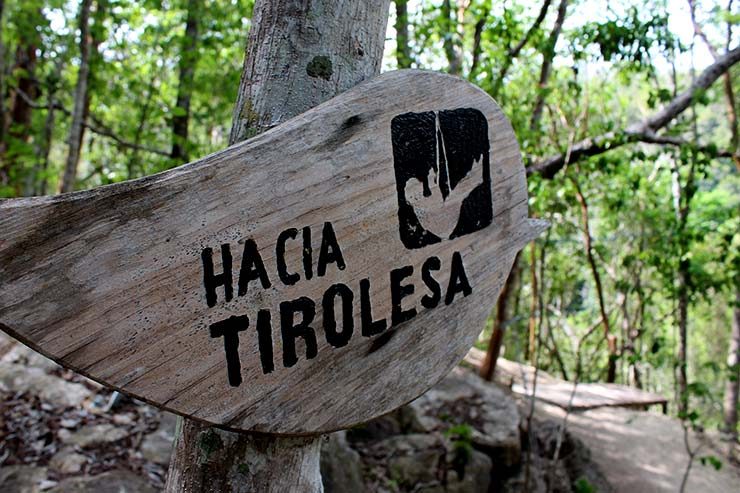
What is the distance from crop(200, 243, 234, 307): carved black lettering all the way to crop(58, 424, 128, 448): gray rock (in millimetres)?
2308

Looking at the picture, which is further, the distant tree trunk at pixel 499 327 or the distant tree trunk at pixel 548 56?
the distant tree trunk at pixel 499 327

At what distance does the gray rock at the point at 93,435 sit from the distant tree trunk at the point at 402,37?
97.2 inches

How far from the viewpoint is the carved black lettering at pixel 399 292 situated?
3.27 ft

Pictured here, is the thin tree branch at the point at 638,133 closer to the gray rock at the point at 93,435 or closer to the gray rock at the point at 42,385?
the gray rock at the point at 93,435

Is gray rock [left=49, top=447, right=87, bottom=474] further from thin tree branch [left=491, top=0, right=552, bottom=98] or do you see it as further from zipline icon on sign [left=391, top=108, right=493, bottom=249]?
thin tree branch [left=491, top=0, right=552, bottom=98]

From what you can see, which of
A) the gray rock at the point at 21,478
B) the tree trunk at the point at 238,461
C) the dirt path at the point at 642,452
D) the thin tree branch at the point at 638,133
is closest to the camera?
the tree trunk at the point at 238,461

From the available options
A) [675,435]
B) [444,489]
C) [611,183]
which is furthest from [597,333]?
[444,489]

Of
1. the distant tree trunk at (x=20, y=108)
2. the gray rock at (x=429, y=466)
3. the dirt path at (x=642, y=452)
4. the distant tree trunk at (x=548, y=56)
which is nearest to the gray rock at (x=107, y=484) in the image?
the gray rock at (x=429, y=466)

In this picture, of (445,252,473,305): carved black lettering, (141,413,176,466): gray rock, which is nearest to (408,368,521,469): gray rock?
(141,413,176,466): gray rock

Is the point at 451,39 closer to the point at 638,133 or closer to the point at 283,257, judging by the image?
the point at 638,133

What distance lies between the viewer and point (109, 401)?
3.09 meters

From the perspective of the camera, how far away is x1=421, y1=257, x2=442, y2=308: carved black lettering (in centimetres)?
104

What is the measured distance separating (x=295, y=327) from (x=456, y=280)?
1.14ft

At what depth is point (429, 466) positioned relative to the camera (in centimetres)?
354
